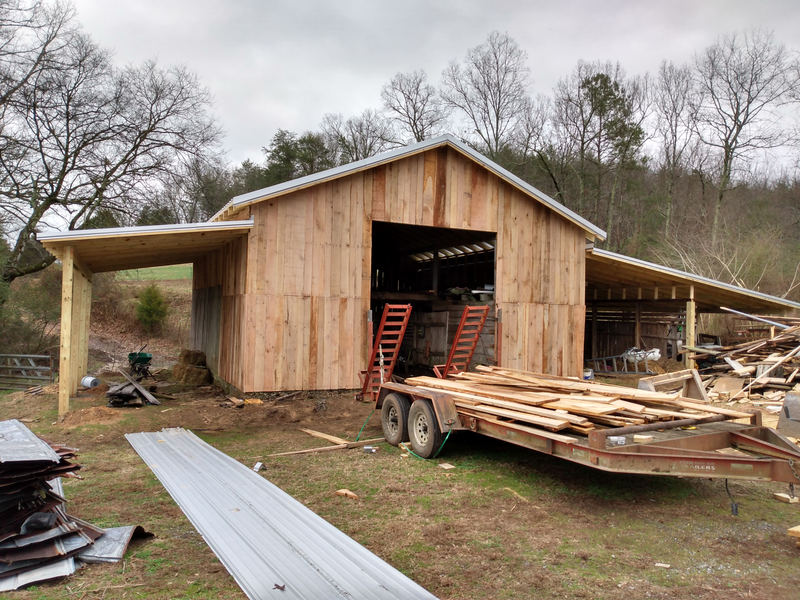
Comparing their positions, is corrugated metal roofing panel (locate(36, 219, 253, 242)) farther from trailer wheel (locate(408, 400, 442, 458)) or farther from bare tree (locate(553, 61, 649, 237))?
bare tree (locate(553, 61, 649, 237))

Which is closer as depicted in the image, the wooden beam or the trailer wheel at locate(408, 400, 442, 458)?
the trailer wheel at locate(408, 400, 442, 458)

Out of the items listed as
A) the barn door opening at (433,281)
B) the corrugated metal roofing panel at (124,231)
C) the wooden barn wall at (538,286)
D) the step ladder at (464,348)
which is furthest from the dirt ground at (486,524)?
the barn door opening at (433,281)

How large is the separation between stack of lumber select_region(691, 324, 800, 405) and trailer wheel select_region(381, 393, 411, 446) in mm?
8390

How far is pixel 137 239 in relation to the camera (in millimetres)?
10242

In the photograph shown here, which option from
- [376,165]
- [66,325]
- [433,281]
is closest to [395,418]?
[376,165]

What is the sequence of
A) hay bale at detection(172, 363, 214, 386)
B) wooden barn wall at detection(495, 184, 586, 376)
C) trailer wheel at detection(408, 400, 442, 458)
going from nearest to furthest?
trailer wheel at detection(408, 400, 442, 458) < wooden barn wall at detection(495, 184, 586, 376) < hay bale at detection(172, 363, 214, 386)

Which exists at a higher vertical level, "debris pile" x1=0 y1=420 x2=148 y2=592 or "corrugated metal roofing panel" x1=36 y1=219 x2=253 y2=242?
"corrugated metal roofing panel" x1=36 y1=219 x2=253 y2=242

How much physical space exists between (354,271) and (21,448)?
8.02 meters

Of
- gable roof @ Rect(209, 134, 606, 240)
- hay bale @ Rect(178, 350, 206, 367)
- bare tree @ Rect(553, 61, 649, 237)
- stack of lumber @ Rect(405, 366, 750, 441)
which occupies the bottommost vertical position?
Answer: hay bale @ Rect(178, 350, 206, 367)

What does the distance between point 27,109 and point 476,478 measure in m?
19.2

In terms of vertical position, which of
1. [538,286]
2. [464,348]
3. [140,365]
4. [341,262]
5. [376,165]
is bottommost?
[140,365]

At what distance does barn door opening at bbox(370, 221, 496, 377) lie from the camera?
576 inches

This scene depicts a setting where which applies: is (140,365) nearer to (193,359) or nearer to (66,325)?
(193,359)

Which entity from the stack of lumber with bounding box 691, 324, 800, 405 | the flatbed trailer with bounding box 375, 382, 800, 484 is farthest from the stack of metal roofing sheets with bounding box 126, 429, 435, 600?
the stack of lumber with bounding box 691, 324, 800, 405
